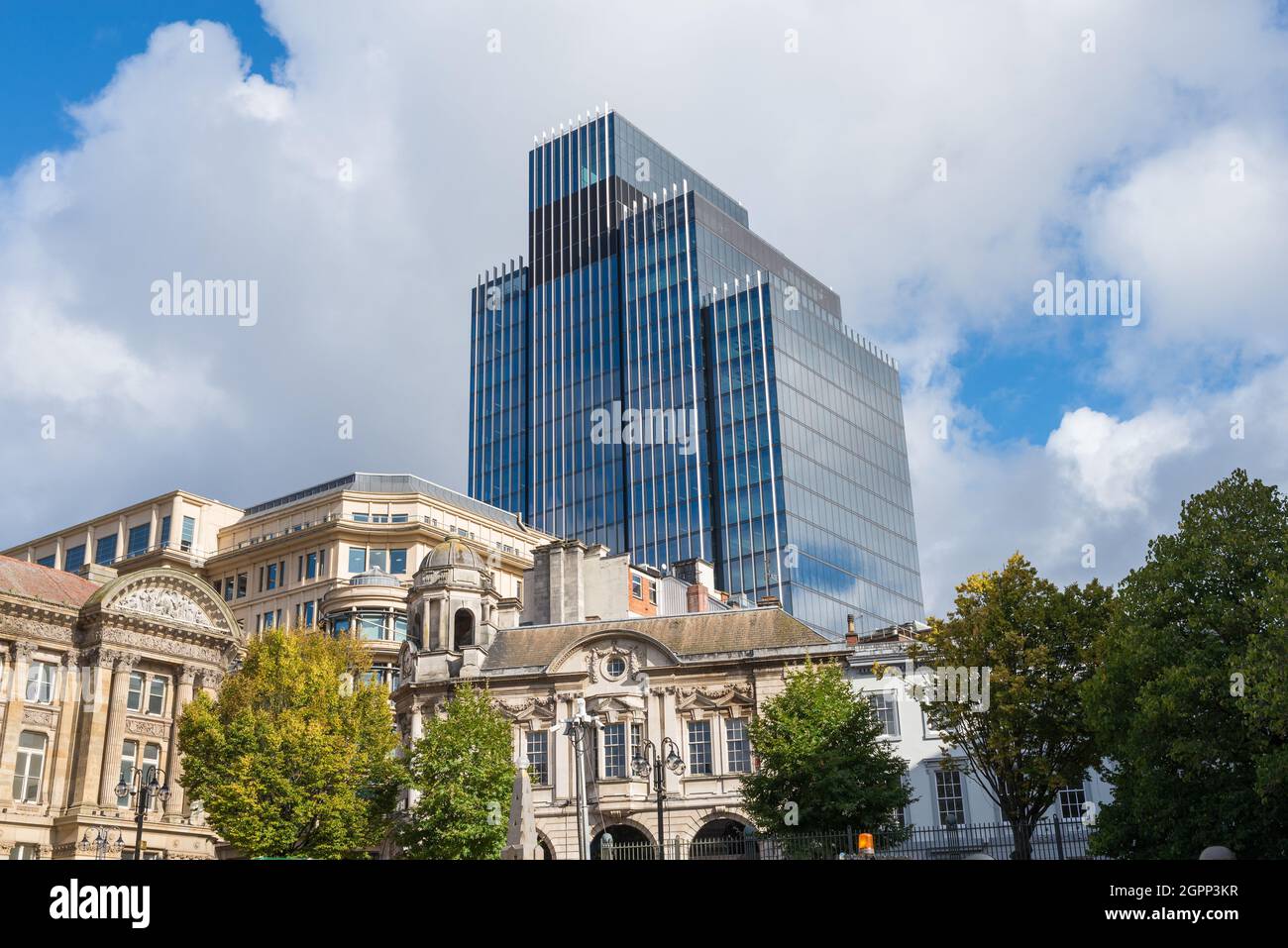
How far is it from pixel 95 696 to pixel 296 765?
49.1ft

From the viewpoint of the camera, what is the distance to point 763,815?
42781mm

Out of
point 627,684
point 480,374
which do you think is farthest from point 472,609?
point 480,374

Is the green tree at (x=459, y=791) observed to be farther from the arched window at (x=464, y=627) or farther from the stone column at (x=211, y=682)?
the stone column at (x=211, y=682)

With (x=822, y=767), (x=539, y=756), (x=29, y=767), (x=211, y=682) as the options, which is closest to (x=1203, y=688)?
(x=822, y=767)

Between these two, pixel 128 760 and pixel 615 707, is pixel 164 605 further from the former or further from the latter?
pixel 615 707

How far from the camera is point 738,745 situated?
5012 cm

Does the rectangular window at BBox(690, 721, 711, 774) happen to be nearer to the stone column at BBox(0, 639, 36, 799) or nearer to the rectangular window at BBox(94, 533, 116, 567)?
the stone column at BBox(0, 639, 36, 799)

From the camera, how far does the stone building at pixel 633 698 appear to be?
4925cm

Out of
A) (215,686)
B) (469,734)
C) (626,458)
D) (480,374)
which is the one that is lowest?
(469,734)

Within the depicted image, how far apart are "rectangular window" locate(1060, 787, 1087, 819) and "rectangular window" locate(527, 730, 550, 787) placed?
71.0 feet
